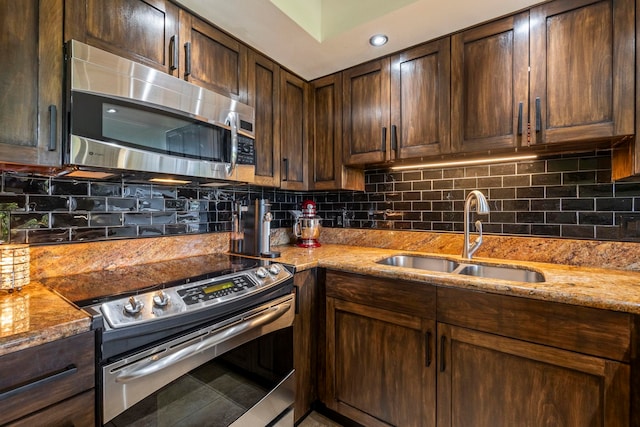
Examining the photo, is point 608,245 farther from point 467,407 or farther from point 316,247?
point 316,247

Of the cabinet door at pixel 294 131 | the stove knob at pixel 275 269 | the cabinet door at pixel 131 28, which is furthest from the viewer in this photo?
the cabinet door at pixel 294 131

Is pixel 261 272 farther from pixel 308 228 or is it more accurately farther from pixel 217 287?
pixel 308 228

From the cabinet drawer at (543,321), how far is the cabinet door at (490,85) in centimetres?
82

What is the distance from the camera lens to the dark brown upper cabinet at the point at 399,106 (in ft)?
5.57

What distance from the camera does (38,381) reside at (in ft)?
2.38

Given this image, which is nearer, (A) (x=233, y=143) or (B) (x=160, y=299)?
(B) (x=160, y=299)

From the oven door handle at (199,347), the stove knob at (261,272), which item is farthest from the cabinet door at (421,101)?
the oven door handle at (199,347)

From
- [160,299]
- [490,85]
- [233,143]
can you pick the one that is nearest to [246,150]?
[233,143]

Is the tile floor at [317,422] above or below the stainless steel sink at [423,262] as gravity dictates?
below

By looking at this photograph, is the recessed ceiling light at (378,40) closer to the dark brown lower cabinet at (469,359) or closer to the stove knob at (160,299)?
the dark brown lower cabinet at (469,359)

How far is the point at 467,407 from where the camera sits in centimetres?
126

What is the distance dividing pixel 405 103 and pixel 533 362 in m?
1.48

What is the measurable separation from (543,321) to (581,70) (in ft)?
3.77

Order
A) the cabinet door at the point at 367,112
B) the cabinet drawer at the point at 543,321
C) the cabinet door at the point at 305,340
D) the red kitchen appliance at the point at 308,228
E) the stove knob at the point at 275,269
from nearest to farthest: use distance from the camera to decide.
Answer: the cabinet drawer at the point at 543,321, the stove knob at the point at 275,269, the cabinet door at the point at 305,340, the cabinet door at the point at 367,112, the red kitchen appliance at the point at 308,228
